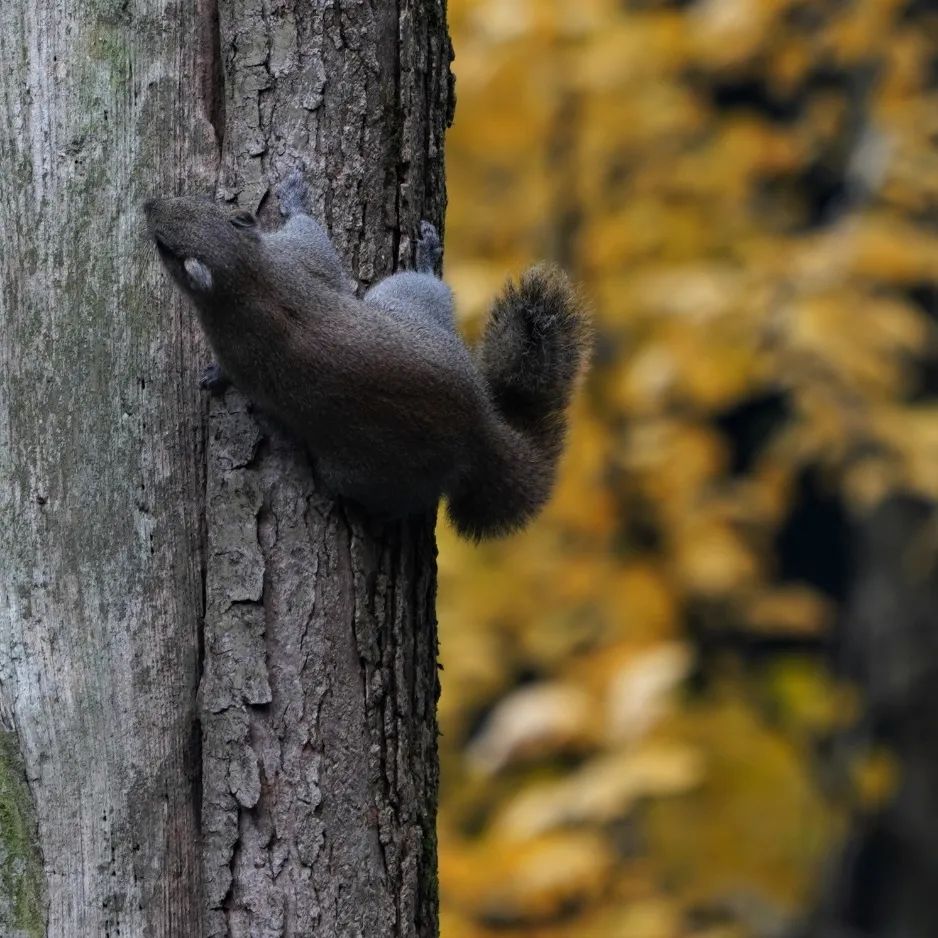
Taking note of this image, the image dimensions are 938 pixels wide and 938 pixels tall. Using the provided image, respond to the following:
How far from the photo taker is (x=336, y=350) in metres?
2.28

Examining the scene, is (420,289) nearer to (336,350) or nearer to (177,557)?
(336,350)

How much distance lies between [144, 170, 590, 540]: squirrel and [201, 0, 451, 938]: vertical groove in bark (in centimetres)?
4

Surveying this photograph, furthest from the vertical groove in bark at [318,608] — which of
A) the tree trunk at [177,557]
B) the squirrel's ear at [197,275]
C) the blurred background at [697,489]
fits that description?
the blurred background at [697,489]

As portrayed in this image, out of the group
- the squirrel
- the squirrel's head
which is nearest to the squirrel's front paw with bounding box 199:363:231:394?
the squirrel

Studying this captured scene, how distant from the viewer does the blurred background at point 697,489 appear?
4.55m

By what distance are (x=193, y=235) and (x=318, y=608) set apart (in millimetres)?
588

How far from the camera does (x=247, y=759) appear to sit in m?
2.10

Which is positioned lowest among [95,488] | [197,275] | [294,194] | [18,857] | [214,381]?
[18,857]

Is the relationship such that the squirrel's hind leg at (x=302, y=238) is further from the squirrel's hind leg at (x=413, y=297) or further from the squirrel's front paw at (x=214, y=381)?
the squirrel's front paw at (x=214, y=381)

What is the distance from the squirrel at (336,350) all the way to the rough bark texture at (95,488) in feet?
0.28

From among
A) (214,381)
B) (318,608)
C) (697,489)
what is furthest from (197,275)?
(697,489)

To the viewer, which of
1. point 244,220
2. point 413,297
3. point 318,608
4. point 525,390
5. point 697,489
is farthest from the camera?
point 697,489

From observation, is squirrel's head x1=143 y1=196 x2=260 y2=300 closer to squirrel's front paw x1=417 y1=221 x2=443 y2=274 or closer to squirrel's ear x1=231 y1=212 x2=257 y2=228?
squirrel's ear x1=231 y1=212 x2=257 y2=228

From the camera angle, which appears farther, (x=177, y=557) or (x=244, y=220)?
(x=244, y=220)
